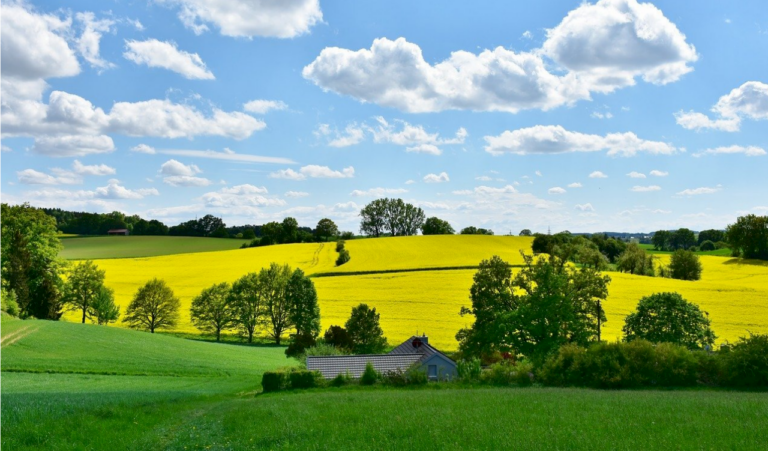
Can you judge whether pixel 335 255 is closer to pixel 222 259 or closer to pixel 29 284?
pixel 222 259

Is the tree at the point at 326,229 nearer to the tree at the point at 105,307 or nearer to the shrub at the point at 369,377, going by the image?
the tree at the point at 105,307

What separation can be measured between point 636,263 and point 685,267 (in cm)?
740

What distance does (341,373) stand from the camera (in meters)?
31.2

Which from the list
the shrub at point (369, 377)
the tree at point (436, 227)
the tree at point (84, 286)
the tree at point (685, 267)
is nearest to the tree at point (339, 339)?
the shrub at point (369, 377)

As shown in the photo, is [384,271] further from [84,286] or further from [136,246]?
[136,246]

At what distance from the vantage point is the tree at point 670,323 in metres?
40.6

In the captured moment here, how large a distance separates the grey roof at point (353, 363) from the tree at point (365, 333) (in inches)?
431

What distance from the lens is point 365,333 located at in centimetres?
4625

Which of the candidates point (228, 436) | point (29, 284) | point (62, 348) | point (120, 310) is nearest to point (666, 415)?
point (228, 436)

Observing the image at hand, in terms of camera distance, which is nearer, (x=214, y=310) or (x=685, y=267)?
(x=214, y=310)

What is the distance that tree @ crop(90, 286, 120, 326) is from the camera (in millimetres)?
64062

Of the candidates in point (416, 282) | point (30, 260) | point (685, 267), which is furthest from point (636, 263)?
point (30, 260)

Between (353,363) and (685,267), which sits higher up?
(685,267)

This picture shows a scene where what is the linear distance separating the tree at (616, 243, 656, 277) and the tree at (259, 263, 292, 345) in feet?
194
